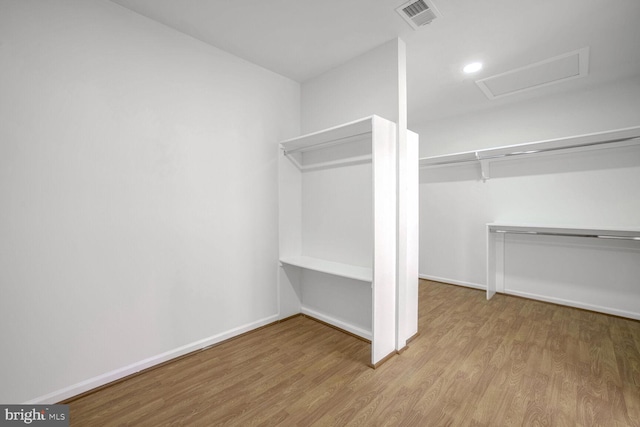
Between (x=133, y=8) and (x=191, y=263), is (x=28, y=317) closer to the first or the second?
(x=191, y=263)

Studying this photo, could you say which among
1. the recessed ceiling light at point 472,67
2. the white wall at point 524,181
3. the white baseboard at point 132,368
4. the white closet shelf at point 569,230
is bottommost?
the white baseboard at point 132,368

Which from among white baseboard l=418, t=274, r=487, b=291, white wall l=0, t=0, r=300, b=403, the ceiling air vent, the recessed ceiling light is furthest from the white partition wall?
white baseboard l=418, t=274, r=487, b=291

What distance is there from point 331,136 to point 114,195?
183cm

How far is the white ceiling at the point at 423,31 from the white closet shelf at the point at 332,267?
2.06 meters

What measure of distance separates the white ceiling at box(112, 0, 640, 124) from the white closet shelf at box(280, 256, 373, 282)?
206 cm

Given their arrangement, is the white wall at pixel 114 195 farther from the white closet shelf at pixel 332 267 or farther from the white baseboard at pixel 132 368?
the white closet shelf at pixel 332 267

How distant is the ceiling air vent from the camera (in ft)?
6.48

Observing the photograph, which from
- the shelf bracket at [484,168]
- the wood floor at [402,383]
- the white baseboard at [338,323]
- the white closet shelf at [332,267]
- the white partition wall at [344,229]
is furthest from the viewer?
the shelf bracket at [484,168]

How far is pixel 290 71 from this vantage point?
2.98 m

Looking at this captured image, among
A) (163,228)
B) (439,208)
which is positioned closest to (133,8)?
(163,228)

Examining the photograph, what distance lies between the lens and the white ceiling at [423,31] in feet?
6.59

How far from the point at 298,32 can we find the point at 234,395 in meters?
2.85

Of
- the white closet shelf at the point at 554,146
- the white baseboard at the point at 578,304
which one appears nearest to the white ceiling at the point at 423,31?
the white closet shelf at the point at 554,146

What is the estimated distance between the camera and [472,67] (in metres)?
2.87
